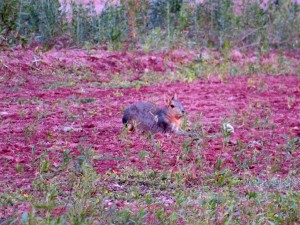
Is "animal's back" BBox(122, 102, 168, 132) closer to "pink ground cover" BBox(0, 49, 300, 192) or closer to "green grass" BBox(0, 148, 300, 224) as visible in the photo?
"pink ground cover" BBox(0, 49, 300, 192)

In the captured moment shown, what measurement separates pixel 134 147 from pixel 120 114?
6.84 feet

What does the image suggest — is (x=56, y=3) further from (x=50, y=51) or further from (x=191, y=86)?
(x=191, y=86)

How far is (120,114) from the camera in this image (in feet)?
34.3

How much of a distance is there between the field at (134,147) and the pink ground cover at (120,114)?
19mm

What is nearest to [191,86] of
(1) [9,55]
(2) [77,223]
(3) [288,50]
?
(1) [9,55]

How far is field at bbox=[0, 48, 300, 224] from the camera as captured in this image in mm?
6023

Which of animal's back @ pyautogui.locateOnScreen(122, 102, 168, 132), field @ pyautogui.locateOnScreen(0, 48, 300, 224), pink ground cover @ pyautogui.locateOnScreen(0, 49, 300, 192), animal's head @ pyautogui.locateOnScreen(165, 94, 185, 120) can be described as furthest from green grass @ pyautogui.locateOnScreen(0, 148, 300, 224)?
animal's head @ pyautogui.locateOnScreen(165, 94, 185, 120)

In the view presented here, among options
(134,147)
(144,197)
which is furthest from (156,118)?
(144,197)

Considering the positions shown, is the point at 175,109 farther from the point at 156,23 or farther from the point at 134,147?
the point at 156,23

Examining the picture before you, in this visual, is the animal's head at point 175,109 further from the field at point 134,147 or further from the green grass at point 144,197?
the green grass at point 144,197

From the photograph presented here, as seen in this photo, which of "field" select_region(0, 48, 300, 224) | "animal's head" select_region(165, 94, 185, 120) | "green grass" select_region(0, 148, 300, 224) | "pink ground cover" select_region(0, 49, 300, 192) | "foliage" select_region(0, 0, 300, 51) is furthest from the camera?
"foliage" select_region(0, 0, 300, 51)

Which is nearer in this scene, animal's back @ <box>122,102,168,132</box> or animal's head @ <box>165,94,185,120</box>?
animal's back @ <box>122,102,168,132</box>

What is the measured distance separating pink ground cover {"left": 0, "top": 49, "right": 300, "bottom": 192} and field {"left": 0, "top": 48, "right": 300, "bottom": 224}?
2cm

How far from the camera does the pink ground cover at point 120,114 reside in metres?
7.87
